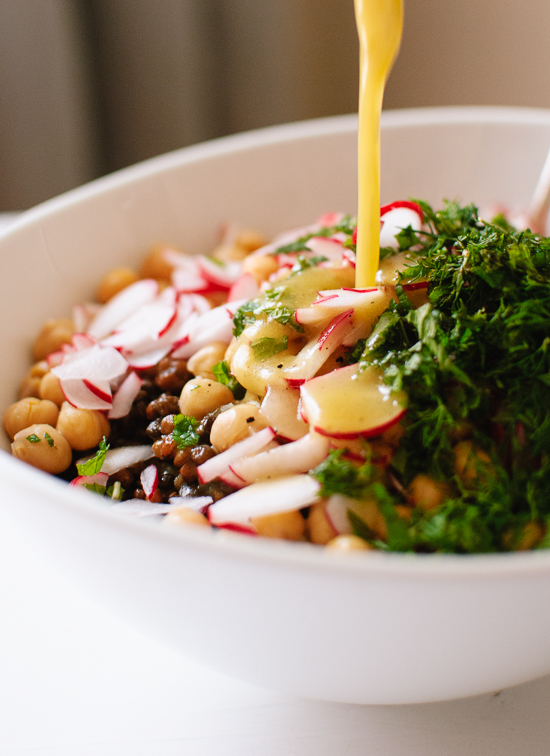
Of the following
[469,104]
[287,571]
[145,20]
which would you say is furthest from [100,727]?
[469,104]

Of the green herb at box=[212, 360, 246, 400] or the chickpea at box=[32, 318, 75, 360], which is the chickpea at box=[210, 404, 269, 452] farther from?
the chickpea at box=[32, 318, 75, 360]

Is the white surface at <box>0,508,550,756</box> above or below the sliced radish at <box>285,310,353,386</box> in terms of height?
below

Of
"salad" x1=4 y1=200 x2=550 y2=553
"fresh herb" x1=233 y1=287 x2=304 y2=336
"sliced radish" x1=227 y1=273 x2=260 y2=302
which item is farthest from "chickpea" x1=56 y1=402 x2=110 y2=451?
"sliced radish" x1=227 y1=273 x2=260 y2=302

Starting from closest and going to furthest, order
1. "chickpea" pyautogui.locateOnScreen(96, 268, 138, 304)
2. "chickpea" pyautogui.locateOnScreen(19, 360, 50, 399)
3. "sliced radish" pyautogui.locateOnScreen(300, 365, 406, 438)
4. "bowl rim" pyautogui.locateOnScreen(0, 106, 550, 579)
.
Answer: "bowl rim" pyautogui.locateOnScreen(0, 106, 550, 579) → "sliced radish" pyautogui.locateOnScreen(300, 365, 406, 438) → "chickpea" pyautogui.locateOnScreen(19, 360, 50, 399) → "chickpea" pyautogui.locateOnScreen(96, 268, 138, 304)

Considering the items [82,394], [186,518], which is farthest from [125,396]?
[186,518]

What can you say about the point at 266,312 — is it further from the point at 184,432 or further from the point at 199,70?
the point at 199,70

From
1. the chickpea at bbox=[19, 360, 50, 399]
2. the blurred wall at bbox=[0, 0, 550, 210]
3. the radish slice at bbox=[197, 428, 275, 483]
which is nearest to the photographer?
the radish slice at bbox=[197, 428, 275, 483]
